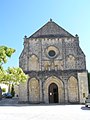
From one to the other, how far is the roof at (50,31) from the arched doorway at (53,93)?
8.17m

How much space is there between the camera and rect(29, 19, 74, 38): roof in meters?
39.2

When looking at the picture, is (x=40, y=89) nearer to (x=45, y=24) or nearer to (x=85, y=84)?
(x=85, y=84)

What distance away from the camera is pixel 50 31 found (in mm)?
39781

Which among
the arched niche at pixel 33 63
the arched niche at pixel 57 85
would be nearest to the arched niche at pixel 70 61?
the arched niche at pixel 57 85

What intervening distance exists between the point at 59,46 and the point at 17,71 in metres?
22.8

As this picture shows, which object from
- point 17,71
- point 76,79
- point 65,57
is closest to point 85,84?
point 76,79

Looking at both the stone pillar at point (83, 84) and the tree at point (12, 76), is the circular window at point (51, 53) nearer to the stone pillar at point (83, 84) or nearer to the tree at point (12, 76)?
the stone pillar at point (83, 84)

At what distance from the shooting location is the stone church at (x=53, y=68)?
35906 mm

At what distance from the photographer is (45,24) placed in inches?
1606

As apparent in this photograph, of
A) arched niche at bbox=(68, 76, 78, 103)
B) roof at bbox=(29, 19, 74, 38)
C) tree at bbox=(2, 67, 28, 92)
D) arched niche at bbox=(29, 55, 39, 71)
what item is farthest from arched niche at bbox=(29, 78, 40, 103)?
tree at bbox=(2, 67, 28, 92)
